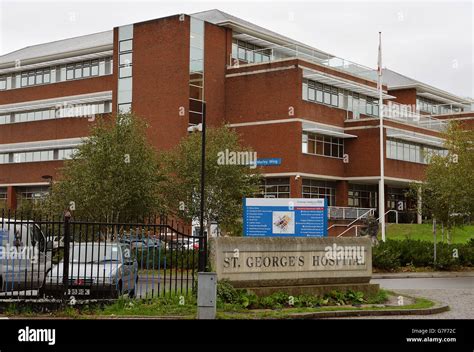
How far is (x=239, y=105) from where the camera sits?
56125 millimetres

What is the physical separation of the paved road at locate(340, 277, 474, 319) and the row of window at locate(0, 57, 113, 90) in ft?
135

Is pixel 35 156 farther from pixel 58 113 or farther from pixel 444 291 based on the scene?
pixel 444 291

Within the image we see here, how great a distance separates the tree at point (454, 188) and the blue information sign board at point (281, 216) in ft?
40.6

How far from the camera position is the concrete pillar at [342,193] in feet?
186

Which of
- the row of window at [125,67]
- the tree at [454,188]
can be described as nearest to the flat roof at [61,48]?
the row of window at [125,67]

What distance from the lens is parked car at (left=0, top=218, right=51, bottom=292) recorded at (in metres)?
14.2

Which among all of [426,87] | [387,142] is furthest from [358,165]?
[426,87]

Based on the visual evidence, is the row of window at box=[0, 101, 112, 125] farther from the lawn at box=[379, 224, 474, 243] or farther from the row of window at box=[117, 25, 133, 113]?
the lawn at box=[379, 224, 474, 243]

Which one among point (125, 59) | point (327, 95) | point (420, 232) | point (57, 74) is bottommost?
point (420, 232)

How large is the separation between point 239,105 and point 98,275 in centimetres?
4276

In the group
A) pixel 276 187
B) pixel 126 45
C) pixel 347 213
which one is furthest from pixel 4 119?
pixel 347 213

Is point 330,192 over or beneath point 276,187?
beneath

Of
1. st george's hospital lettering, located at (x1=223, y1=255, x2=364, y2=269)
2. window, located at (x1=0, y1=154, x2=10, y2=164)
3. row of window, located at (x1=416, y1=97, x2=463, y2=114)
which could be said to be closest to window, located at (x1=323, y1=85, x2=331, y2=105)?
row of window, located at (x1=416, y1=97, x2=463, y2=114)
